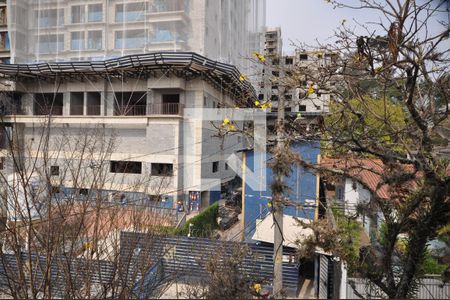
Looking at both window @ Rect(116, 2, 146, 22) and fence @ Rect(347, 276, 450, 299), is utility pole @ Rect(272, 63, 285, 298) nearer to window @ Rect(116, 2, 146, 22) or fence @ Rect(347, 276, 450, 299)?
fence @ Rect(347, 276, 450, 299)

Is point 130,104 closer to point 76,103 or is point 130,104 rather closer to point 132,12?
point 76,103

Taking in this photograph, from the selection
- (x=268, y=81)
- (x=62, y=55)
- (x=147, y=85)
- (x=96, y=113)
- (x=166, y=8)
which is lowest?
(x=268, y=81)

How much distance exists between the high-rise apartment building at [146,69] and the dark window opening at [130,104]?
0.06 meters

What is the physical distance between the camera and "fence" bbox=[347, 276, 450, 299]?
134cm

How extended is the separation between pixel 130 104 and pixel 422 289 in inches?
517

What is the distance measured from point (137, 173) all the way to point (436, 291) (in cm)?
1134

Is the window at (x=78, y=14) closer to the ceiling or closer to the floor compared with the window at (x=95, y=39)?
closer to the ceiling

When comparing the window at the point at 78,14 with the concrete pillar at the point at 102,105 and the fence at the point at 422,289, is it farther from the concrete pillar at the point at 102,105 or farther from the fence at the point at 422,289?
the fence at the point at 422,289

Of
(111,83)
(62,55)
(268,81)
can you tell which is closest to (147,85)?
(111,83)

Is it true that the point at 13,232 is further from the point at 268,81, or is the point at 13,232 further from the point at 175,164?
the point at 175,164

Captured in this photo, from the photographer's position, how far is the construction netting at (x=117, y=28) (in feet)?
31.6

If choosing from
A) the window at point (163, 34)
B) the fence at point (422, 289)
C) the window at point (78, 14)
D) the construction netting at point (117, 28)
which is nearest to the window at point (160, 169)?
the construction netting at point (117, 28)

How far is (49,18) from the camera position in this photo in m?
10.5

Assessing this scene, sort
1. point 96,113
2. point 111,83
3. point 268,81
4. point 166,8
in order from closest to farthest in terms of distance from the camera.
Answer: point 268,81 < point 166,8 < point 111,83 < point 96,113
